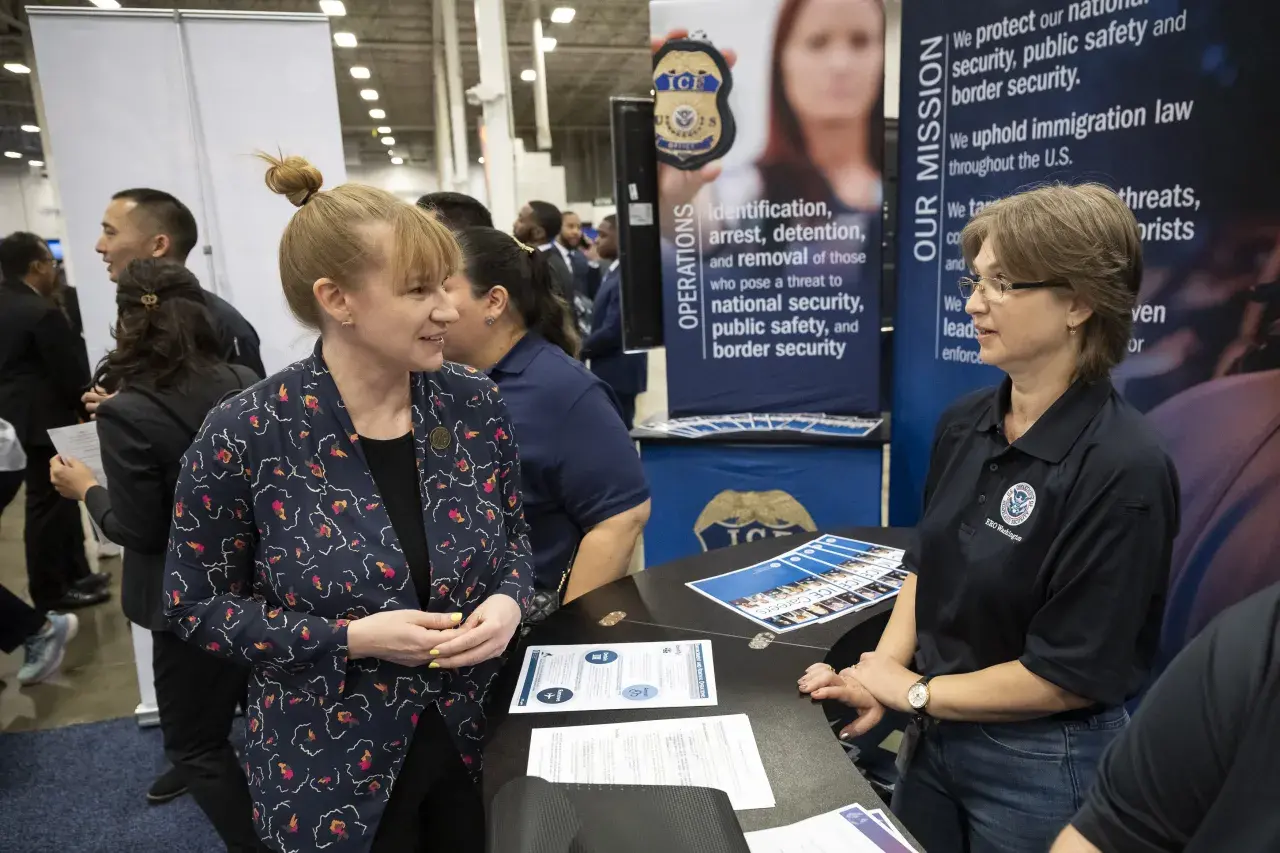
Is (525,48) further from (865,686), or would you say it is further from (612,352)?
(865,686)

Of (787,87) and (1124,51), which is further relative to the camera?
(787,87)

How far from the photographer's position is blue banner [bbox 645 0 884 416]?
9.21 ft

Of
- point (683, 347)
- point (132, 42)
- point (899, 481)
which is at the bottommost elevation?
point (899, 481)

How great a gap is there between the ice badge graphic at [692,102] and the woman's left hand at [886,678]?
211 cm

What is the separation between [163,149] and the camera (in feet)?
9.02

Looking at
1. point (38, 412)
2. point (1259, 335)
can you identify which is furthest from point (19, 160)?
point (1259, 335)

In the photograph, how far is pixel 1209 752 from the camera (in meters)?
0.64

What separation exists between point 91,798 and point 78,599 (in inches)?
67.6

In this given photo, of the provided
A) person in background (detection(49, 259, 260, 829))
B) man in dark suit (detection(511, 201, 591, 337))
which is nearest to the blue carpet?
person in background (detection(49, 259, 260, 829))

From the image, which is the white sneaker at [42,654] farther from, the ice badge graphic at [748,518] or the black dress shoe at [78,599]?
the ice badge graphic at [748,518]

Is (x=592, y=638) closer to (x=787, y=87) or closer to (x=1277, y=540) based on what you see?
(x=1277, y=540)

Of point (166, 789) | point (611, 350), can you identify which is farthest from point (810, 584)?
point (611, 350)

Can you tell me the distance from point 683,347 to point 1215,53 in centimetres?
184

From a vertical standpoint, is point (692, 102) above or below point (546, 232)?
above
